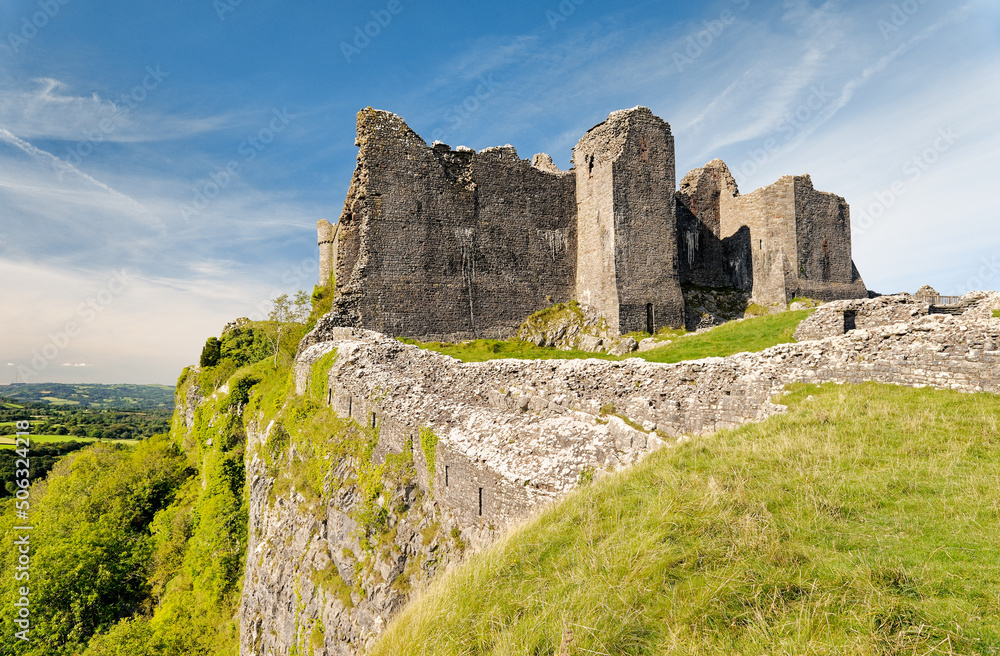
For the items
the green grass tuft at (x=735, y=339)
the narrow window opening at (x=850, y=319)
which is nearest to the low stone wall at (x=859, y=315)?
the narrow window opening at (x=850, y=319)

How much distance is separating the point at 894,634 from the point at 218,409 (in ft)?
82.9

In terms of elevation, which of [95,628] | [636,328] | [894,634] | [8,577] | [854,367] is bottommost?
[95,628]

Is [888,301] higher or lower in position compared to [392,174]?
lower

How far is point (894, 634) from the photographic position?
298 cm

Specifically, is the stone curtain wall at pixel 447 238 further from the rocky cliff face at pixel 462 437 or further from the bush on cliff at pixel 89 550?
the bush on cliff at pixel 89 550

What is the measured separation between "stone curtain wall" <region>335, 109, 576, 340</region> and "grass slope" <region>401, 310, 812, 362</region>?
2118 millimetres

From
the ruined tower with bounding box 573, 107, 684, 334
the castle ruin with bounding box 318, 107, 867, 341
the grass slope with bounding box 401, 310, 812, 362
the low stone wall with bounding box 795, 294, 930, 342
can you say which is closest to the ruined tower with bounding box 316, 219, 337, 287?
the castle ruin with bounding box 318, 107, 867, 341

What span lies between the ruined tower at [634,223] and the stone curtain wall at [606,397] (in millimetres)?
11509

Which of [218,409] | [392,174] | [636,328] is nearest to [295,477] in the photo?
[218,409]

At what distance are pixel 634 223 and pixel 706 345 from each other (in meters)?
9.64

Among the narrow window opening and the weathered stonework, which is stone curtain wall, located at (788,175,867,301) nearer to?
the weathered stonework

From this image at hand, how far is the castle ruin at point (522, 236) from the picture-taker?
2322 centimetres

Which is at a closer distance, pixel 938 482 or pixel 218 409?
pixel 938 482

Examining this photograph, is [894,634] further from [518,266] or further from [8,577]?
[8,577]
